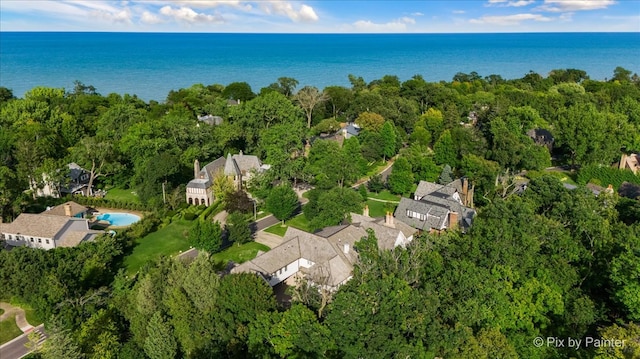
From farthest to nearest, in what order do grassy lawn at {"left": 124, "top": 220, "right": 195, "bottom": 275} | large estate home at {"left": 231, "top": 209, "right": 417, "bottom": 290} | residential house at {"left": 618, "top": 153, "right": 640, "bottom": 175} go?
residential house at {"left": 618, "top": 153, "right": 640, "bottom": 175}
grassy lawn at {"left": 124, "top": 220, "right": 195, "bottom": 275}
large estate home at {"left": 231, "top": 209, "right": 417, "bottom": 290}

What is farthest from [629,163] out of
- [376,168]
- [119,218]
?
[119,218]

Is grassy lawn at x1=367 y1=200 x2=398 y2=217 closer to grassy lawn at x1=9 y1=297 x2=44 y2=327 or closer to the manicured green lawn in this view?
the manicured green lawn

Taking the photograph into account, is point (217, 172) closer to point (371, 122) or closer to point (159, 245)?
point (159, 245)

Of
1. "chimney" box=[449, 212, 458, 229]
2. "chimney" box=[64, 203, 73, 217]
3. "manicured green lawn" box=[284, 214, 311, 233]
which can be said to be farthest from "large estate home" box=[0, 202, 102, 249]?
"chimney" box=[449, 212, 458, 229]

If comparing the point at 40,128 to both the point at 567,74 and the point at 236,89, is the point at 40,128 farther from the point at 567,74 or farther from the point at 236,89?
the point at 567,74

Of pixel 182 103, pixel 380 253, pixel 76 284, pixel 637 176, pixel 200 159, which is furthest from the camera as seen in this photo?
pixel 182 103

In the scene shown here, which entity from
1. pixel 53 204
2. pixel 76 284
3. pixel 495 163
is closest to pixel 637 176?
pixel 495 163
